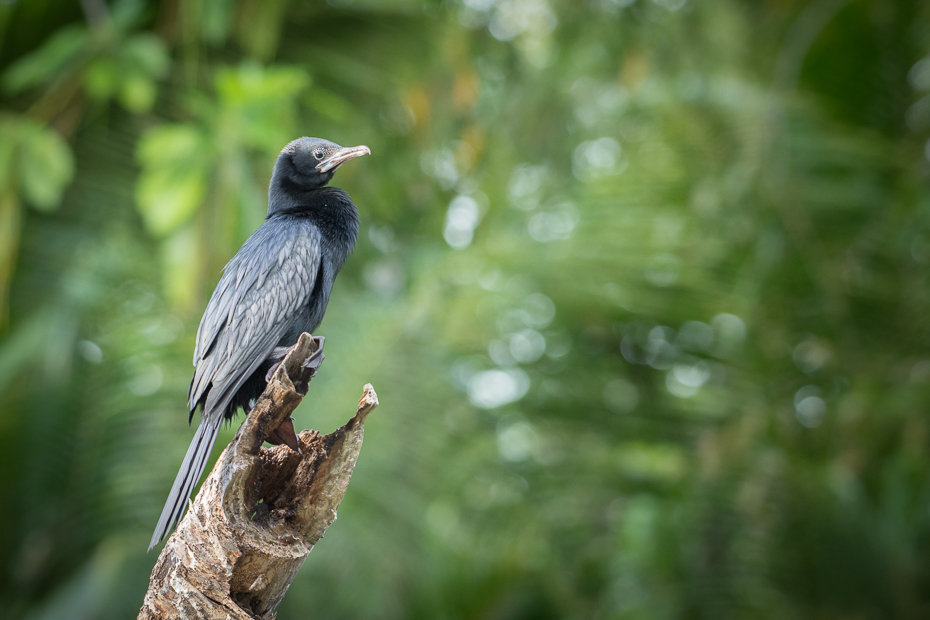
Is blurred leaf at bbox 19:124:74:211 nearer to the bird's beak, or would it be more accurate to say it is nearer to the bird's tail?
the bird's beak

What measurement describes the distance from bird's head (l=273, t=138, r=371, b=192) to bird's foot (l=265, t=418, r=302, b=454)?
3.85 feet

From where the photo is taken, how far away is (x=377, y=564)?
6.54 m

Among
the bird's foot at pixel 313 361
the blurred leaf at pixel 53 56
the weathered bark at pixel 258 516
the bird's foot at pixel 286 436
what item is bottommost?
the weathered bark at pixel 258 516

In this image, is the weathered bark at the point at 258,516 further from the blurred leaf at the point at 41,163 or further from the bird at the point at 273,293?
the blurred leaf at the point at 41,163

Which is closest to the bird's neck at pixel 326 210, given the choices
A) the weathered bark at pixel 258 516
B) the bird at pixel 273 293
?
the bird at pixel 273 293

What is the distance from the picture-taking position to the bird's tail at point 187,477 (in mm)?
2350

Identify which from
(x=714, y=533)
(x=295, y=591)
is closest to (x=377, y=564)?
(x=295, y=591)

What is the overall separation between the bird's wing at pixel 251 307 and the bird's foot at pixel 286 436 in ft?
0.93

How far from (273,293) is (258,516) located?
0.87m

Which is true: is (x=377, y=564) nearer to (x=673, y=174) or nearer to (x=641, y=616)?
(x=641, y=616)

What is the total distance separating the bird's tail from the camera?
2.35 meters

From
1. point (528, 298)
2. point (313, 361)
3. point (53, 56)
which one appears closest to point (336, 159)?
point (313, 361)

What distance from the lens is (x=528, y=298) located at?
34.5 feet

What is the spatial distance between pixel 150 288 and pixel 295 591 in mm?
3143
